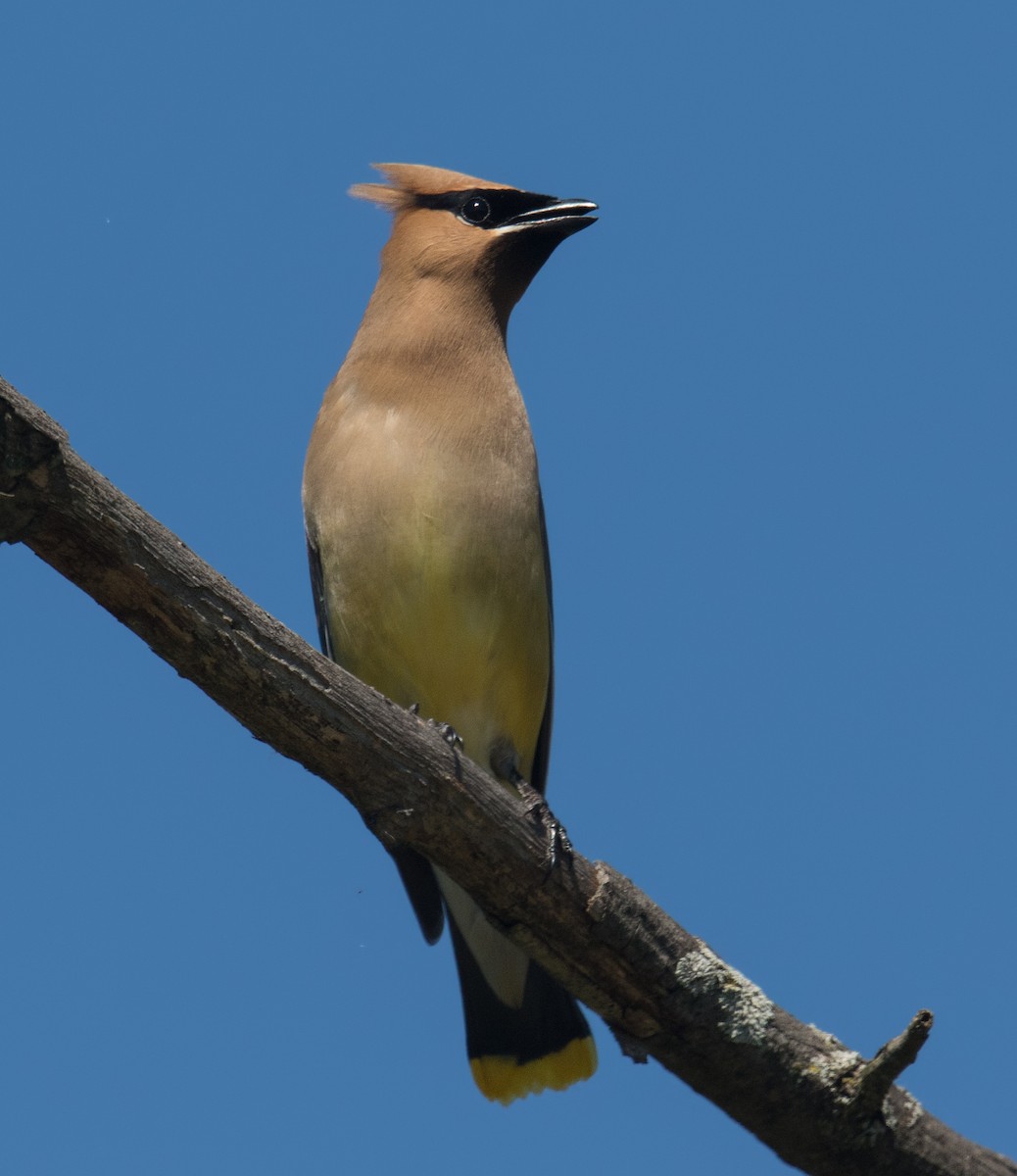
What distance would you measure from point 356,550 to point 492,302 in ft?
4.03

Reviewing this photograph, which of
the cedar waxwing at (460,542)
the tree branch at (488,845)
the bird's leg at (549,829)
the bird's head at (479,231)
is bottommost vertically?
the tree branch at (488,845)

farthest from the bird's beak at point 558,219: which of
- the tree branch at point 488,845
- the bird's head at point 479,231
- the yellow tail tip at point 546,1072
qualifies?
the yellow tail tip at point 546,1072

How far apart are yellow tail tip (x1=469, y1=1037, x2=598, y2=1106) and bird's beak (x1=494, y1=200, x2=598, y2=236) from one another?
2845 millimetres

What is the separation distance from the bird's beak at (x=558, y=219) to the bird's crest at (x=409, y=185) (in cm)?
16

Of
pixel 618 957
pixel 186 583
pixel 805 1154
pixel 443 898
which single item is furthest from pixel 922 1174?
pixel 186 583

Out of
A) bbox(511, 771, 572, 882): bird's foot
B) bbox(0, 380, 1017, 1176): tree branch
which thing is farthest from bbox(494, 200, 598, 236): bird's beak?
bbox(0, 380, 1017, 1176): tree branch

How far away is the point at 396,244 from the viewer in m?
5.95

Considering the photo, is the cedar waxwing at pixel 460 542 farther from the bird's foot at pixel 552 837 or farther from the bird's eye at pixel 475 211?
the bird's foot at pixel 552 837

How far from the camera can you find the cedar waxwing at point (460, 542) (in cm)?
492

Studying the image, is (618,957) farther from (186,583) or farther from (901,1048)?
(186,583)

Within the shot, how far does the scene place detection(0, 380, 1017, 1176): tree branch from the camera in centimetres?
360

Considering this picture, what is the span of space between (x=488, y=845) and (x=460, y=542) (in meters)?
1.15

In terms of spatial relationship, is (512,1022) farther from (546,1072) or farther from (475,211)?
(475,211)

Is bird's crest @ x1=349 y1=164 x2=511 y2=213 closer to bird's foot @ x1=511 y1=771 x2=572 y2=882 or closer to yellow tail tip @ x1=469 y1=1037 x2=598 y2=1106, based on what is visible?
bird's foot @ x1=511 y1=771 x2=572 y2=882
